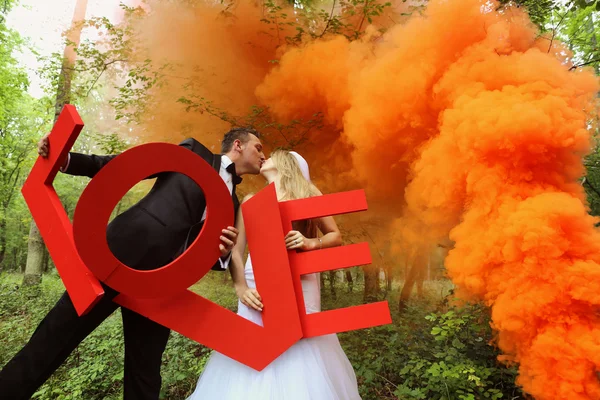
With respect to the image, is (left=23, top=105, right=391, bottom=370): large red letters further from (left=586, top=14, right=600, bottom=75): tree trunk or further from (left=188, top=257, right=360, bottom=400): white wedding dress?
(left=586, top=14, right=600, bottom=75): tree trunk

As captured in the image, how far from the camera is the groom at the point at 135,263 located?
2.44 meters

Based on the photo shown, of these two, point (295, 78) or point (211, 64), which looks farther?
point (211, 64)

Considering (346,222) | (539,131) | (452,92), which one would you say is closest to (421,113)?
(452,92)

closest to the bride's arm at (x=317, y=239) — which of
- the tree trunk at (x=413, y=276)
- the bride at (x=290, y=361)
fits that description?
the bride at (x=290, y=361)

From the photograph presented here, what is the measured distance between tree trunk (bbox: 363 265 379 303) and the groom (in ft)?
16.8

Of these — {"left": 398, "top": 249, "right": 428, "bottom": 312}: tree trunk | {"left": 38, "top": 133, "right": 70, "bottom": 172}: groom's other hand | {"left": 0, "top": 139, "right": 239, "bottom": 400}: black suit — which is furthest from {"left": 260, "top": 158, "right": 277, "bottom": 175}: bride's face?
{"left": 398, "top": 249, "right": 428, "bottom": 312}: tree trunk

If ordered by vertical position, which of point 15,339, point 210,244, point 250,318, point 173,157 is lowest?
point 15,339

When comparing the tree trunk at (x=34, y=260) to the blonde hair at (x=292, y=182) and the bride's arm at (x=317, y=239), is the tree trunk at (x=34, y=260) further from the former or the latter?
the bride's arm at (x=317, y=239)

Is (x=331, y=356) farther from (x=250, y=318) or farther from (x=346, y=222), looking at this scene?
(x=346, y=222)

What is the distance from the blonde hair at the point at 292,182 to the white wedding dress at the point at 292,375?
0.43 metres

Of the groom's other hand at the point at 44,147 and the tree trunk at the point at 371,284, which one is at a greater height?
the groom's other hand at the point at 44,147

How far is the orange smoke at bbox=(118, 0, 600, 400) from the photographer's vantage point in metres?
2.41

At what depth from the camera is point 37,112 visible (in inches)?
505

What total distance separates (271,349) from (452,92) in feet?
8.82
